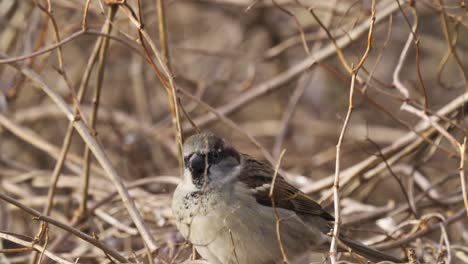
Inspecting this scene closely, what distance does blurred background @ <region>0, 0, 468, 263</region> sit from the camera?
10.7 feet

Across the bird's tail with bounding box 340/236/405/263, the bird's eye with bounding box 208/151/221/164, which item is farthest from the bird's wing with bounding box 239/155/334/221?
the bird's tail with bounding box 340/236/405/263

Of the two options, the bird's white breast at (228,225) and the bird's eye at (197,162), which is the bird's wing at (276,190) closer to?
the bird's white breast at (228,225)

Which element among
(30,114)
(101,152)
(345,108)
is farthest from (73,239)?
(345,108)

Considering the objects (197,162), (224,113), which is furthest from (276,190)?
(224,113)

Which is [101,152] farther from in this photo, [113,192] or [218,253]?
[113,192]

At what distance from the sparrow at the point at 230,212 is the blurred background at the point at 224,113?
17cm

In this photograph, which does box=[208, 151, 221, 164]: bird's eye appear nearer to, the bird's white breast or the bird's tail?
the bird's white breast

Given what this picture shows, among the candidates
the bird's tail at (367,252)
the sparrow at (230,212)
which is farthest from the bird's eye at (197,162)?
the bird's tail at (367,252)

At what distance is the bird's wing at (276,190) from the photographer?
3.16 metres

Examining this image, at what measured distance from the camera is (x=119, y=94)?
19.4 feet

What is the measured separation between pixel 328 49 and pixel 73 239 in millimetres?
1780

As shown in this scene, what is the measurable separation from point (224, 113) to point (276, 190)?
4.59ft

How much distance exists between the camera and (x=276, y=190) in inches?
129

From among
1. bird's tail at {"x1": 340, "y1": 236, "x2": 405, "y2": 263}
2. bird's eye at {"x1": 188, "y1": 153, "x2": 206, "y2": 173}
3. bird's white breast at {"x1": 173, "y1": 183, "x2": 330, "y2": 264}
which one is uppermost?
bird's eye at {"x1": 188, "y1": 153, "x2": 206, "y2": 173}
